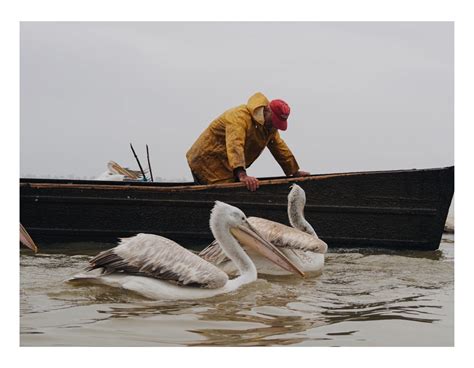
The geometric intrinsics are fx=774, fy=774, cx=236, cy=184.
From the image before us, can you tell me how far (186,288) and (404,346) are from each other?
4.15 feet

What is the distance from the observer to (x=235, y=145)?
6199 millimetres

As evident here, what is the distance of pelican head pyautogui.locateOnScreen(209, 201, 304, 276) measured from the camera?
4.93 m

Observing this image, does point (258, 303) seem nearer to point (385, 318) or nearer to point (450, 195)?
point (385, 318)

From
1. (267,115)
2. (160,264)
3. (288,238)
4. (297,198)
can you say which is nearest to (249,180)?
(297,198)

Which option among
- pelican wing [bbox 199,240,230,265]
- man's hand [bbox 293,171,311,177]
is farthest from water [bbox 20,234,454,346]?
man's hand [bbox 293,171,311,177]

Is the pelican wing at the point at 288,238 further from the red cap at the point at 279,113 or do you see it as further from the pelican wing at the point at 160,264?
the pelican wing at the point at 160,264

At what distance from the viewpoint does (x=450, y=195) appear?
6.60m

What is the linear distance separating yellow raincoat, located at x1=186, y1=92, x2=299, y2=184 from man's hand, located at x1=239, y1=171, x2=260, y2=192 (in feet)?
0.25

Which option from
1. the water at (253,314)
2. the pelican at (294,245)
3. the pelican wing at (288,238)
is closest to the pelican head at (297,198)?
the pelican at (294,245)

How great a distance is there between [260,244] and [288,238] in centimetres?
65

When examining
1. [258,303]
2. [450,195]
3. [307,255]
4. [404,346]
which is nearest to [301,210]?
[307,255]

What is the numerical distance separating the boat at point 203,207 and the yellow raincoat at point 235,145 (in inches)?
10.7

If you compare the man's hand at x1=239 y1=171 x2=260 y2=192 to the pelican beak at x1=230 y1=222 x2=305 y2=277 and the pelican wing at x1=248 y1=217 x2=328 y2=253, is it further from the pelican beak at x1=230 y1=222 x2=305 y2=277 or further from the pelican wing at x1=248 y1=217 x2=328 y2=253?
the pelican beak at x1=230 y1=222 x2=305 y2=277

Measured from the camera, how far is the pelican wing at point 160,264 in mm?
4426
